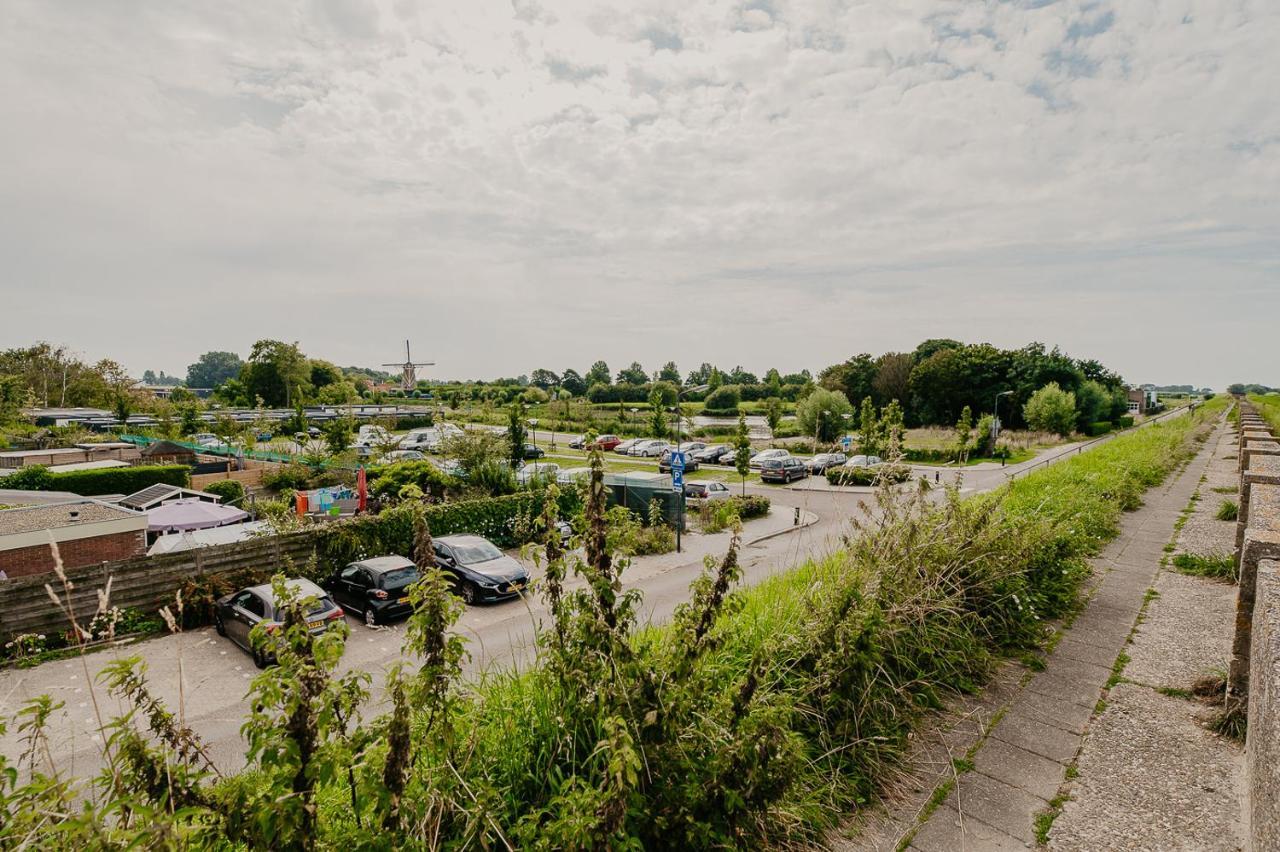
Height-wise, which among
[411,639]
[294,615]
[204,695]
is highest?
[294,615]

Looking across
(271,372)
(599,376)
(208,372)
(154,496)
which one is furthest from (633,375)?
(208,372)

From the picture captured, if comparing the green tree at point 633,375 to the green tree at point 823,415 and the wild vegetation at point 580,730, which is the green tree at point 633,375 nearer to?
the green tree at point 823,415

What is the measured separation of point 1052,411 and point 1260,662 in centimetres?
5730

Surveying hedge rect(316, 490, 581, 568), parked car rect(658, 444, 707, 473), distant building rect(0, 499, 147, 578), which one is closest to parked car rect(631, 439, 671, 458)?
parked car rect(658, 444, 707, 473)

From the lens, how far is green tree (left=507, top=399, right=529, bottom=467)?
78.9 ft

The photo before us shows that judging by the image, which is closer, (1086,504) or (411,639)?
(411,639)

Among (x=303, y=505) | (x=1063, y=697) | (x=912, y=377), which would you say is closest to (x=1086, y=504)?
(x=1063, y=697)

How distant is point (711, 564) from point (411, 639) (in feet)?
5.83

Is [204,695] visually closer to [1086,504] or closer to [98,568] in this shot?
[98,568]

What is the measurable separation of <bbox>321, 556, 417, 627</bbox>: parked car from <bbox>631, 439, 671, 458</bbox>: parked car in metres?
30.0

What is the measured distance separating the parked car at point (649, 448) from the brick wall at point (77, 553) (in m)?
30.7

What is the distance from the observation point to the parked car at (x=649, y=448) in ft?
142

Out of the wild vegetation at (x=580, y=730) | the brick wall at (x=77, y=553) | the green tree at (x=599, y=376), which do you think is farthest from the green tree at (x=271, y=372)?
the wild vegetation at (x=580, y=730)

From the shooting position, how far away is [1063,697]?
19.2ft
